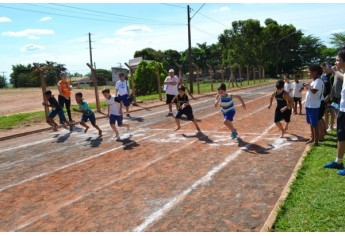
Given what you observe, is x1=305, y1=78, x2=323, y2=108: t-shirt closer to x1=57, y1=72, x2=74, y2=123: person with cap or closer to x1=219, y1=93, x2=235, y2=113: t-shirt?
x1=219, y1=93, x2=235, y2=113: t-shirt

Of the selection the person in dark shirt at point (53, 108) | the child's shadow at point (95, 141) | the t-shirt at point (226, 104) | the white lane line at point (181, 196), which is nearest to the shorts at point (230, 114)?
the t-shirt at point (226, 104)

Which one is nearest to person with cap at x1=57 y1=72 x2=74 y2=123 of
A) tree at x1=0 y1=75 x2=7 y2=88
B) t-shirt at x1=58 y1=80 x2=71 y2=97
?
t-shirt at x1=58 y1=80 x2=71 y2=97

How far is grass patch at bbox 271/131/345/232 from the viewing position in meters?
Answer: 4.15

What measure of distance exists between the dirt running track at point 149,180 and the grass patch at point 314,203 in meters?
0.29

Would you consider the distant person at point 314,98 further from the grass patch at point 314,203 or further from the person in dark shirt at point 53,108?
the person in dark shirt at point 53,108

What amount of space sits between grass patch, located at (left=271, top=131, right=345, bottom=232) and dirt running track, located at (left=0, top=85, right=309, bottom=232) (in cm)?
29

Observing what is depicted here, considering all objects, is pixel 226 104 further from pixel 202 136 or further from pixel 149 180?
pixel 149 180

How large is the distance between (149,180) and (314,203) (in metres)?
2.90

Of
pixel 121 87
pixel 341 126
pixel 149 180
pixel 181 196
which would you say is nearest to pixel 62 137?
pixel 121 87

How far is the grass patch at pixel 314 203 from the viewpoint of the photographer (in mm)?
4148

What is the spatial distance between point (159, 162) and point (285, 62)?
70.5 metres

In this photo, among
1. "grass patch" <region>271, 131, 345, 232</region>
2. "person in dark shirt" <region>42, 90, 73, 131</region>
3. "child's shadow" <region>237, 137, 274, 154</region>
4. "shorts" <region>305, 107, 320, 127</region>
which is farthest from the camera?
"person in dark shirt" <region>42, 90, 73, 131</region>

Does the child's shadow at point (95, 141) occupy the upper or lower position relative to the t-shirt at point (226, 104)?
lower

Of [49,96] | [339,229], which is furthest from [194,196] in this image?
[49,96]
